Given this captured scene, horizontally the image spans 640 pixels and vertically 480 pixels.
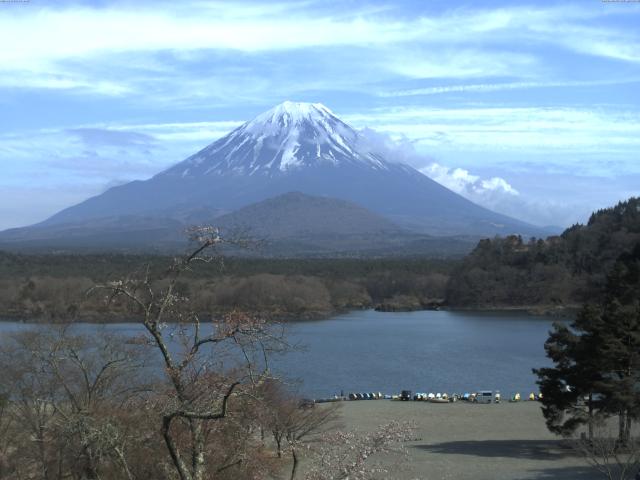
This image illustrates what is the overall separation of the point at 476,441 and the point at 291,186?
137700mm

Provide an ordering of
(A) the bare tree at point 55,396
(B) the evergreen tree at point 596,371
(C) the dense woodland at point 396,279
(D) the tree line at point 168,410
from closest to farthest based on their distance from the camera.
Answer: (D) the tree line at point 168,410
(A) the bare tree at point 55,396
(B) the evergreen tree at point 596,371
(C) the dense woodland at point 396,279

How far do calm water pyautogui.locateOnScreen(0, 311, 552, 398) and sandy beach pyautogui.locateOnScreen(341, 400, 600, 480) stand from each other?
7.15ft

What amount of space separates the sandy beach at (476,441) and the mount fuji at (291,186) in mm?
116739

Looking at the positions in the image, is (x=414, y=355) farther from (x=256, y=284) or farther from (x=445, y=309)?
(x=445, y=309)

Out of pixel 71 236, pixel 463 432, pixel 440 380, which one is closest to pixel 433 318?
pixel 440 380

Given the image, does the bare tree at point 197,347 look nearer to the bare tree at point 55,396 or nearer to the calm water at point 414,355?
the bare tree at point 55,396

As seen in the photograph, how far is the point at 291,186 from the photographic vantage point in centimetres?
15125

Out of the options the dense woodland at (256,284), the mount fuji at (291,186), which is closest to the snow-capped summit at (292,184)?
the mount fuji at (291,186)

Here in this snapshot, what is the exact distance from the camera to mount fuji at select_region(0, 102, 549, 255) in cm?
14462

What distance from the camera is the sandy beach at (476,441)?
38.4 ft

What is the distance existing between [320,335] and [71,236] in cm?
8620

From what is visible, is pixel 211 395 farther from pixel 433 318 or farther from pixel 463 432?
pixel 433 318

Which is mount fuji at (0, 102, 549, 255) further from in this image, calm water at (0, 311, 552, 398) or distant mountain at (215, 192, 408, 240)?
calm water at (0, 311, 552, 398)

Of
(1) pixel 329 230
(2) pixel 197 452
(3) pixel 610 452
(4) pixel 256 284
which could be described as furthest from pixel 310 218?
(2) pixel 197 452
